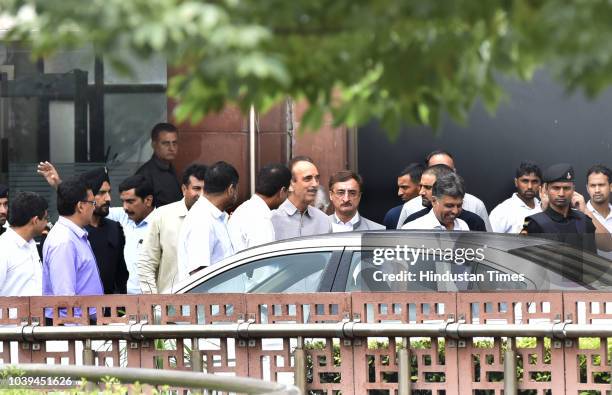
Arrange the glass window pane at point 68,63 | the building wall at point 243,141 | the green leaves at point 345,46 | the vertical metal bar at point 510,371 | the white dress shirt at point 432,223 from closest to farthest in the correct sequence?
the green leaves at point 345,46 → the vertical metal bar at point 510,371 → the white dress shirt at point 432,223 → the glass window pane at point 68,63 → the building wall at point 243,141

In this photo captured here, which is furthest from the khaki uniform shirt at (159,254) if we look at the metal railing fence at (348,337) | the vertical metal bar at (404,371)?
the vertical metal bar at (404,371)

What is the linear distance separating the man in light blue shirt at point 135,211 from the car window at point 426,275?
295 cm

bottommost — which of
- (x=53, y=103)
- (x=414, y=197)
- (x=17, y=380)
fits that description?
(x=17, y=380)

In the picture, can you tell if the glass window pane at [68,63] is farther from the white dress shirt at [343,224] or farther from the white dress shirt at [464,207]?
the white dress shirt at [464,207]

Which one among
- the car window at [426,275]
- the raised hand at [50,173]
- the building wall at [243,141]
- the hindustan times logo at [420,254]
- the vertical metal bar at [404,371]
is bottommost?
the vertical metal bar at [404,371]

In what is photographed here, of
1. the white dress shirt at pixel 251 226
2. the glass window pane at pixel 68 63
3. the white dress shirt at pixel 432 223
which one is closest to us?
the white dress shirt at pixel 432 223

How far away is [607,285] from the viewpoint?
30.7 ft

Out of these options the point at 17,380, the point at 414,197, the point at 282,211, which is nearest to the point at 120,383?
the point at 17,380

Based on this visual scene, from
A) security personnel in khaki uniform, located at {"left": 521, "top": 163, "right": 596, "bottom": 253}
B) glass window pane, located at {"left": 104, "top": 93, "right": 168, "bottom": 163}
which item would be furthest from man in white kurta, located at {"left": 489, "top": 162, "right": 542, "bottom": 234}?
Answer: glass window pane, located at {"left": 104, "top": 93, "right": 168, "bottom": 163}

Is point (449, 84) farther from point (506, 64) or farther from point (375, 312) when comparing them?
point (375, 312)

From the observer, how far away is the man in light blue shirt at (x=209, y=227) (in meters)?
11.0

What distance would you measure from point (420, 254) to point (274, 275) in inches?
36.2

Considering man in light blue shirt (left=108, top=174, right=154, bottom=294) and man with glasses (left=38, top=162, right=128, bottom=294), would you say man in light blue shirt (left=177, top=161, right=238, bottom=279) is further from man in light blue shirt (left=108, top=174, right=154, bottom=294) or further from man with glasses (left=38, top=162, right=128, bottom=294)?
man in light blue shirt (left=108, top=174, right=154, bottom=294)

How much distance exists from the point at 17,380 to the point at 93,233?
5161 mm
